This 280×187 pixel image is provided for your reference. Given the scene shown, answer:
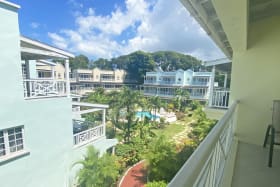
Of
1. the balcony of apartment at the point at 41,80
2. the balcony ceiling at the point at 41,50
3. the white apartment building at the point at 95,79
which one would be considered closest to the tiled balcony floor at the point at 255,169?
the balcony of apartment at the point at 41,80

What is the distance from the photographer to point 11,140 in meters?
3.78

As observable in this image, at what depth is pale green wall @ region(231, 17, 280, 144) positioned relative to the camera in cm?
260

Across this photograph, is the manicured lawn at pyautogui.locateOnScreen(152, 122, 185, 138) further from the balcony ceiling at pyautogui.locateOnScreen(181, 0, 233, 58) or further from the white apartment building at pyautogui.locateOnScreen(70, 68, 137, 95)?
the balcony ceiling at pyautogui.locateOnScreen(181, 0, 233, 58)

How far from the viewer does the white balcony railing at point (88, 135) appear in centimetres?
550

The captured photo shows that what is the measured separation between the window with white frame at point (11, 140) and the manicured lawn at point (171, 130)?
30.3 ft

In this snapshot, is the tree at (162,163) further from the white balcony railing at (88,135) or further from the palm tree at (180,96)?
the palm tree at (180,96)

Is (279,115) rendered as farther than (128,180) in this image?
No

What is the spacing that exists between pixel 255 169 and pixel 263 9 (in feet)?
6.52

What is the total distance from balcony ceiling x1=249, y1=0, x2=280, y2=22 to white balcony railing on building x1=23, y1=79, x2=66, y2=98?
439 centimetres

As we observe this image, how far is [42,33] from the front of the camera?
9031 mm

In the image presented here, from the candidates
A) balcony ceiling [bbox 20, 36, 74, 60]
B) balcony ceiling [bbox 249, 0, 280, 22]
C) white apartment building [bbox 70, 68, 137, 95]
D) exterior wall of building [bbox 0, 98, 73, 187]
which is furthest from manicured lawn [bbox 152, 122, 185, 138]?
balcony ceiling [bbox 249, 0, 280, 22]

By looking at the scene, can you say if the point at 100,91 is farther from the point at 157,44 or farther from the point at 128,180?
the point at 157,44

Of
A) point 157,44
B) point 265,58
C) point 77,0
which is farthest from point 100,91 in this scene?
point 157,44

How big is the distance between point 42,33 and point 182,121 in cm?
1166
